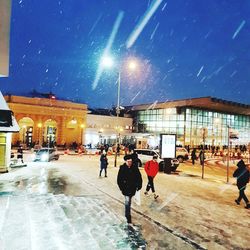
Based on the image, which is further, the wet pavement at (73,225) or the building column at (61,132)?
the building column at (61,132)

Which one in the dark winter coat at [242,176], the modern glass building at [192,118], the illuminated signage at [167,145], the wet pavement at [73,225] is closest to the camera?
the wet pavement at [73,225]

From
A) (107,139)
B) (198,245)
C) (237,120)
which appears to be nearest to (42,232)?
(198,245)

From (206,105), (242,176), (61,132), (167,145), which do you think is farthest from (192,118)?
(242,176)

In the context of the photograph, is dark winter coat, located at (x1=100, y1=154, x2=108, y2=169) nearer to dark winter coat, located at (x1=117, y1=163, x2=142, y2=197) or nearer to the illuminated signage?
Result: the illuminated signage

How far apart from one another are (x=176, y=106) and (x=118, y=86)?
36714 millimetres

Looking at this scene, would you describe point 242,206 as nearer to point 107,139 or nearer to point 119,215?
point 119,215

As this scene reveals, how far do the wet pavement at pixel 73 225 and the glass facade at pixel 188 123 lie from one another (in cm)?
4796

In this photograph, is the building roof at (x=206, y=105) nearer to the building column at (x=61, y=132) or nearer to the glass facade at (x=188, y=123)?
the glass facade at (x=188, y=123)

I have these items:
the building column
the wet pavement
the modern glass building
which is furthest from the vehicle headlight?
the modern glass building

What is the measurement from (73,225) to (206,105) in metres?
58.7

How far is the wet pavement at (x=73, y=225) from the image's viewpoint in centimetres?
682

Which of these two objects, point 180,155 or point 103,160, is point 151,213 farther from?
point 180,155

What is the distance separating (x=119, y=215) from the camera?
9328 millimetres

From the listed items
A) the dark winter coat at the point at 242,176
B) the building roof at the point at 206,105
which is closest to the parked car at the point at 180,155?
the dark winter coat at the point at 242,176
